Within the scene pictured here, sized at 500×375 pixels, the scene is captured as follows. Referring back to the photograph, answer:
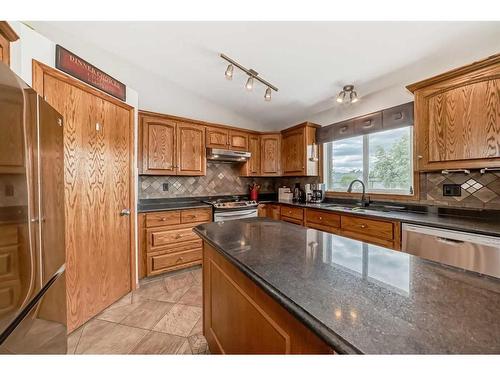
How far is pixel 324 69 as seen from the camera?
2311 millimetres

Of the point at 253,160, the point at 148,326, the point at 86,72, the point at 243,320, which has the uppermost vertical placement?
the point at 86,72

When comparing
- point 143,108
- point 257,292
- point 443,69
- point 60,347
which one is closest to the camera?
point 257,292

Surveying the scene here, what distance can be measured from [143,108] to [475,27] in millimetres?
3541

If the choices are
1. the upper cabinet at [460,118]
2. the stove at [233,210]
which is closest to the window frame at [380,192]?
the upper cabinet at [460,118]

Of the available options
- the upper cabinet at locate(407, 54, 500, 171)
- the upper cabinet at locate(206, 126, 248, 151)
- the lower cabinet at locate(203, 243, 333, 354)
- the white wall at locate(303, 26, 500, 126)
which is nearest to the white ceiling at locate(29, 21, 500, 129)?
the white wall at locate(303, 26, 500, 126)

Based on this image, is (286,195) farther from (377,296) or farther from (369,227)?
(377,296)

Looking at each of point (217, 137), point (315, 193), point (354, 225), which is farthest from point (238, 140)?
point (354, 225)

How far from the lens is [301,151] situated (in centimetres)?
339

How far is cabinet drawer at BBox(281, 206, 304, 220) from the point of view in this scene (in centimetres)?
299

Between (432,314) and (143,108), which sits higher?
(143,108)

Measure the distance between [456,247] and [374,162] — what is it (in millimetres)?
1511

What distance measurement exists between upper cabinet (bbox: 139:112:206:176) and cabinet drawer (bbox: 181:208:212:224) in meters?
0.59

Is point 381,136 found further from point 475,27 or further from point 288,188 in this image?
point 288,188
